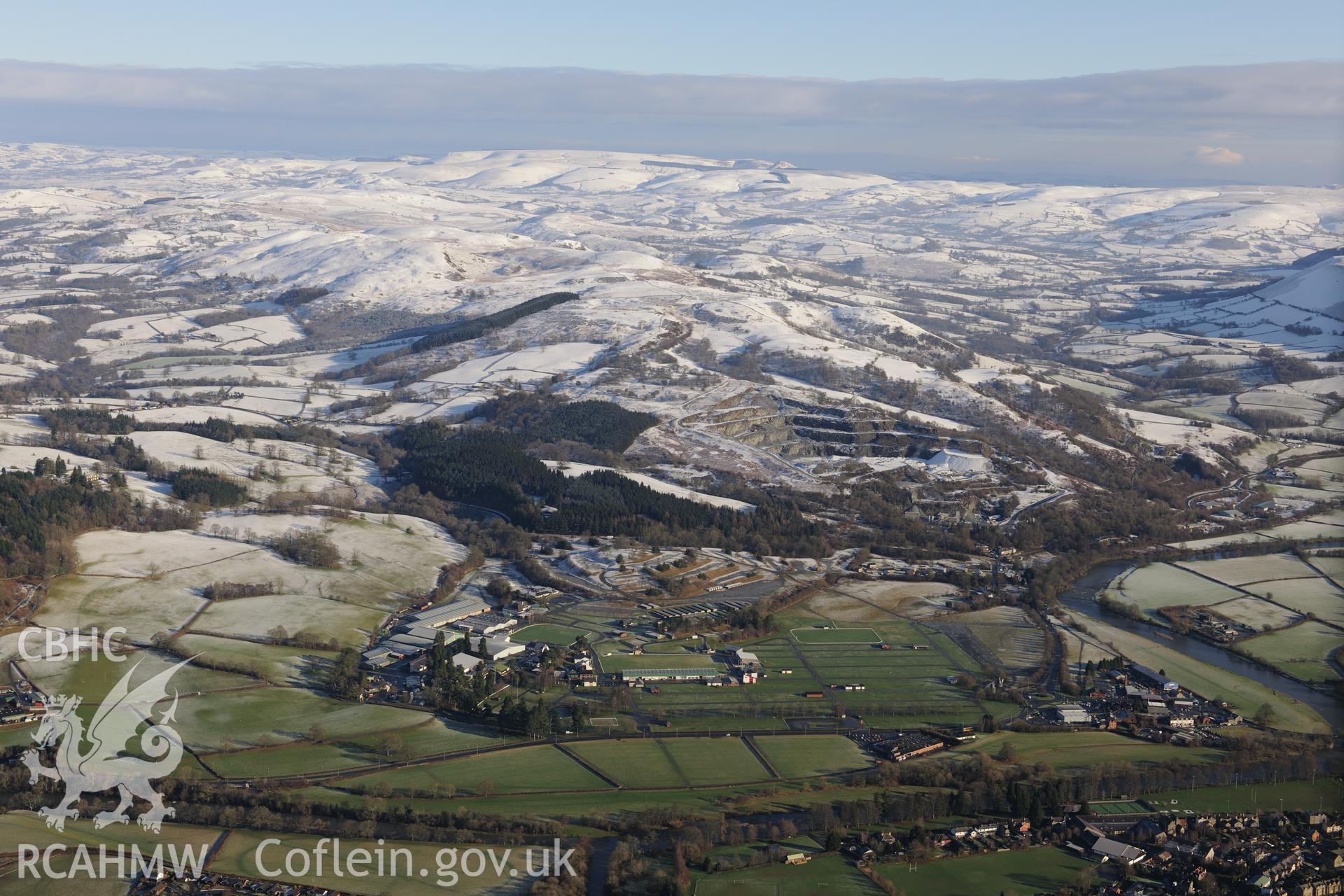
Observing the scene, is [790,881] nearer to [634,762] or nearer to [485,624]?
[634,762]

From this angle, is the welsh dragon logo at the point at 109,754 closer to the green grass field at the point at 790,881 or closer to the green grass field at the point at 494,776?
the green grass field at the point at 494,776

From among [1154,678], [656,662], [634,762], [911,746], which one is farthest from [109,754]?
[1154,678]

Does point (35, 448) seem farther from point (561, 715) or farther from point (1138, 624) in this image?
point (1138, 624)

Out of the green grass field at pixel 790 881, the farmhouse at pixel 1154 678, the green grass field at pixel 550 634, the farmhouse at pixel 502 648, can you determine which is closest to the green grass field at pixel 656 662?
the green grass field at pixel 550 634

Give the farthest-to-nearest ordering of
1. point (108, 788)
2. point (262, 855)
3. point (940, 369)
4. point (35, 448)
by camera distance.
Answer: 1. point (940, 369)
2. point (35, 448)
3. point (108, 788)
4. point (262, 855)

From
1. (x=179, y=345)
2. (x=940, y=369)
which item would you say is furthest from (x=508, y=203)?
(x=940, y=369)

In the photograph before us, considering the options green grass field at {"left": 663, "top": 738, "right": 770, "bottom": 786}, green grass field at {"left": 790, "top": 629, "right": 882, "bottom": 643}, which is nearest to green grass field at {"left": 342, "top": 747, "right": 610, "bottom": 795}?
green grass field at {"left": 663, "top": 738, "right": 770, "bottom": 786}
